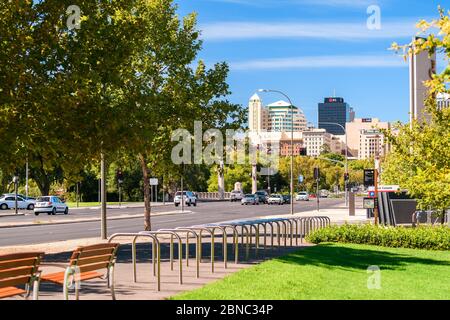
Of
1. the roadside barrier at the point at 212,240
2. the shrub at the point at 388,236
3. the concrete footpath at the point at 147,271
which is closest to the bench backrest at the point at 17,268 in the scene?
the concrete footpath at the point at 147,271

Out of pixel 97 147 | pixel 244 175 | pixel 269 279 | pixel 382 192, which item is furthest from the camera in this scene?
pixel 244 175

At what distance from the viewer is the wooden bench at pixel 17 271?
8500 mm

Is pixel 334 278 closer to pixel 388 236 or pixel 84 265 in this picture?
pixel 84 265

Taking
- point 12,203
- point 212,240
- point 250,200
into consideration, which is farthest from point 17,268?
point 250,200

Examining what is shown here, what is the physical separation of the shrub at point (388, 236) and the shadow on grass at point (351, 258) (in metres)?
2.22

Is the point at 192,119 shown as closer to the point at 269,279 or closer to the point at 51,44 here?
the point at 51,44

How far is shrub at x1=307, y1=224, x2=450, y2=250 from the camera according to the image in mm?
23438

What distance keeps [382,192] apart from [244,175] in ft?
306

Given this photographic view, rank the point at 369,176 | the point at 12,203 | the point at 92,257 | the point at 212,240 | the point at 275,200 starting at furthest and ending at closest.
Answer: the point at 275,200 < the point at 12,203 < the point at 369,176 < the point at 212,240 < the point at 92,257

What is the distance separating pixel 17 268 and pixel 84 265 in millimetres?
1655

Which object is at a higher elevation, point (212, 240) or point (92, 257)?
point (92, 257)

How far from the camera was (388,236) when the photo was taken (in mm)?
23922
